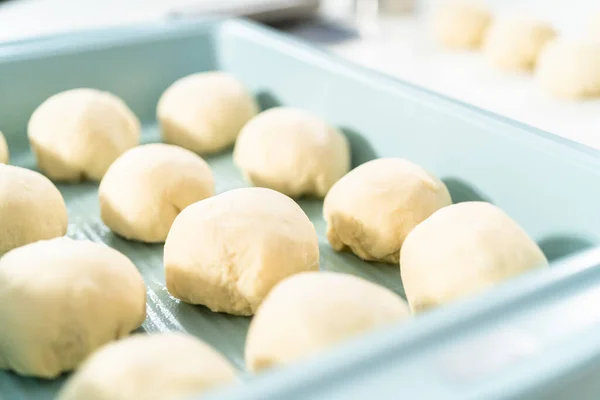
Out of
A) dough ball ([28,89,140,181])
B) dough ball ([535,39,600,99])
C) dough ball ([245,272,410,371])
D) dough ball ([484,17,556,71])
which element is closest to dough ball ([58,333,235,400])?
dough ball ([245,272,410,371])

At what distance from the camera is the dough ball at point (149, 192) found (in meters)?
1.12

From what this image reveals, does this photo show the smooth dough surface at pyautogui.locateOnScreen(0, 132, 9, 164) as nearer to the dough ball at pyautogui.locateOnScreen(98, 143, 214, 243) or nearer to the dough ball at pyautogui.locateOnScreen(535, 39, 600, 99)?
the dough ball at pyautogui.locateOnScreen(98, 143, 214, 243)

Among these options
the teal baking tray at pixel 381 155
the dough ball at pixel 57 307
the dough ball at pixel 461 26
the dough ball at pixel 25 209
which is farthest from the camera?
the dough ball at pixel 461 26

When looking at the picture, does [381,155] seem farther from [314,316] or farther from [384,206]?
[314,316]

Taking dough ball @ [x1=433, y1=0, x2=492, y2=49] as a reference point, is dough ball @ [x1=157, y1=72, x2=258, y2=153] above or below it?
below

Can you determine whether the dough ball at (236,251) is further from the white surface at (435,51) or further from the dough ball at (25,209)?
the white surface at (435,51)

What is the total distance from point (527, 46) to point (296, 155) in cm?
82

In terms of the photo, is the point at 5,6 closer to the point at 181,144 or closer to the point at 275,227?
the point at 181,144

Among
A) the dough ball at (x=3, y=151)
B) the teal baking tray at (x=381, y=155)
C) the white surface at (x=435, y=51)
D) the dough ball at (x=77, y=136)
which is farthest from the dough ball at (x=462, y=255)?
the dough ball at (x=3, y=151)

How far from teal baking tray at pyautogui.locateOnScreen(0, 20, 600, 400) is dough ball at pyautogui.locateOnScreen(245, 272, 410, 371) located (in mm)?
73

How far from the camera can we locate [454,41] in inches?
74.9

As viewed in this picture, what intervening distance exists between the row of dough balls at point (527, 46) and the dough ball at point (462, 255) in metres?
0.75

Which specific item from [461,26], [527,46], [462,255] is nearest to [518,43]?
[527,46]

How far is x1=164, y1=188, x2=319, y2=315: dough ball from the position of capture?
0.92 m
